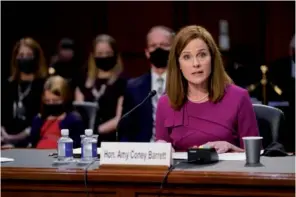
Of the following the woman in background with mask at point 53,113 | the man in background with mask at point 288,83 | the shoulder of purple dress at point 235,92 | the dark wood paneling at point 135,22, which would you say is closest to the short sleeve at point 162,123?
the shoulder of purple dress at point 235,92

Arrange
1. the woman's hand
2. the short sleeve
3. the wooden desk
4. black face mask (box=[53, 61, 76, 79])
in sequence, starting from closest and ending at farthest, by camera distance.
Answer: the wooden desk, the woman's hand, the short sleeve, black face mask (box=[53, 61, 76, 79])

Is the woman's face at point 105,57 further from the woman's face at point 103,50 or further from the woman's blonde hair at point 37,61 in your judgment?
the woman's blonde hair at point 37,61

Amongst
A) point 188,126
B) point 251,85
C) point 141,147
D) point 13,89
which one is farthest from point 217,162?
point 13,89

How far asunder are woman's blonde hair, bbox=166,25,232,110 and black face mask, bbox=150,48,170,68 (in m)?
1.05

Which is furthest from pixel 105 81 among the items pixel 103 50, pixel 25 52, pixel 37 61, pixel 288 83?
pixel 288 83

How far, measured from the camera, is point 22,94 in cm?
461

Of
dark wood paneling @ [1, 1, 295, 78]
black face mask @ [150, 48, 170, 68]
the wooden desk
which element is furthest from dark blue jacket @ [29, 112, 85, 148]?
dark wood paneling @ [1, 1, 295, 78]

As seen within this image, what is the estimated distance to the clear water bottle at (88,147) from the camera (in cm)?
240

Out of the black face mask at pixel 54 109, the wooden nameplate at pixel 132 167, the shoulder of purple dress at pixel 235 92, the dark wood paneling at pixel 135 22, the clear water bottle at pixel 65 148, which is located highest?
the dark wood paneling at pixel 135 22

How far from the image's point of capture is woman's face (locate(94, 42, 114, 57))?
459cm

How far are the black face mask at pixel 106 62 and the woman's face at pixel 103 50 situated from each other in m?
0.03

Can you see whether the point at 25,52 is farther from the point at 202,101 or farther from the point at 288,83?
the point at 202,101

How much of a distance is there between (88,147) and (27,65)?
7.71ft

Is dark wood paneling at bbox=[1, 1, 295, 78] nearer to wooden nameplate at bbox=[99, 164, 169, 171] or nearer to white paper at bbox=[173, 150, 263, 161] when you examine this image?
white paper at bbox=[173, 150, 263, 161]
